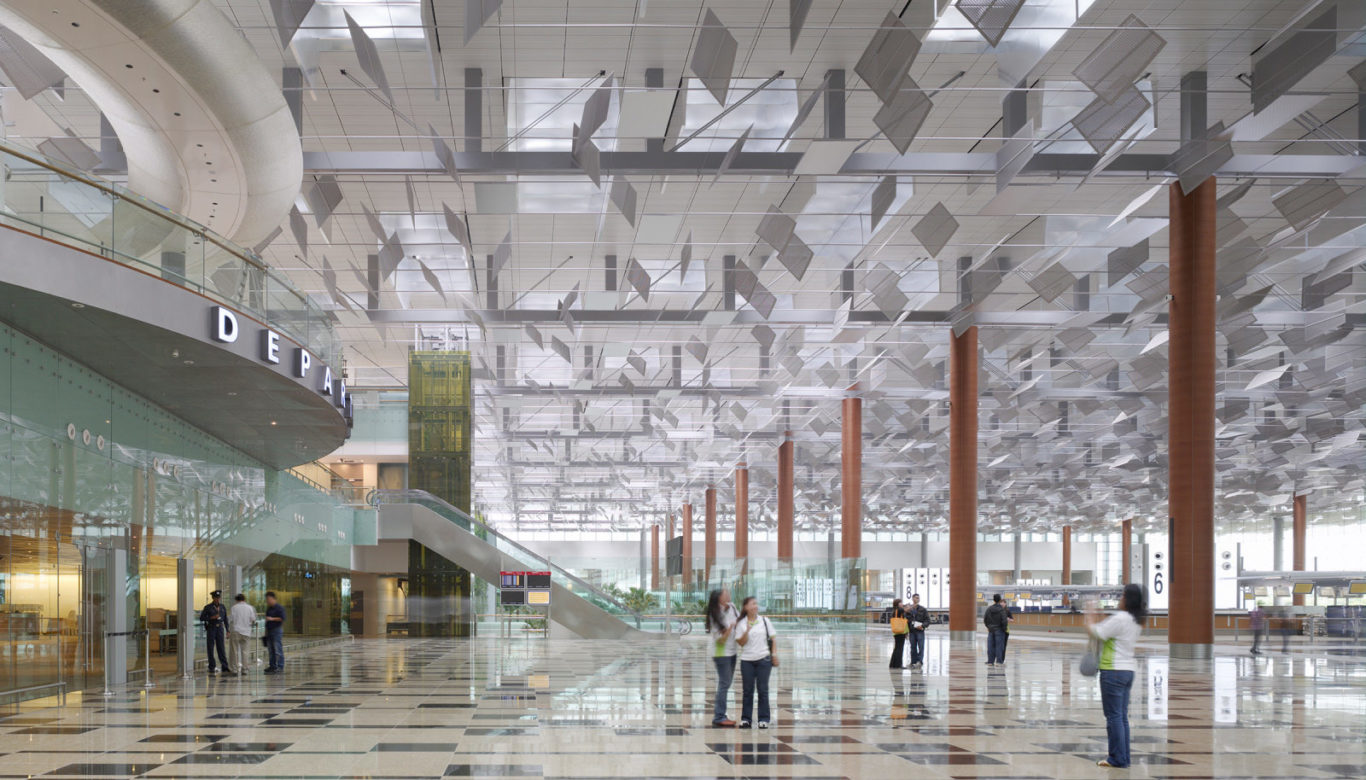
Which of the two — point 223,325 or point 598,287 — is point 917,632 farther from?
point 223,325

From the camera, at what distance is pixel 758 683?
42.4 ft

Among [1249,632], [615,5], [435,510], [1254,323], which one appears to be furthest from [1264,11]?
[1249,632]

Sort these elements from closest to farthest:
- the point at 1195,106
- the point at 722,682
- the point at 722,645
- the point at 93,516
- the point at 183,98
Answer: the point at 722,682 → the point at 722,645 → the point at 183,98 → the point at 93,516 → the point at 1195,106

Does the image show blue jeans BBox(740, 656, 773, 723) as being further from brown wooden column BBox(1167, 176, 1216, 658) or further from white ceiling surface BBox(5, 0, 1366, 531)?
brown wooden column BBox(1167, 176, 1216, 658)

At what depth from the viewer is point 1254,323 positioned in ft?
107

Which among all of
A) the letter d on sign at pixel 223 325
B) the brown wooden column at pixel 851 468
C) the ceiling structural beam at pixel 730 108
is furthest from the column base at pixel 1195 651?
the brown wooden column at pixel 851 468

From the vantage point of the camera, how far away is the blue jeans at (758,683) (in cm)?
1282

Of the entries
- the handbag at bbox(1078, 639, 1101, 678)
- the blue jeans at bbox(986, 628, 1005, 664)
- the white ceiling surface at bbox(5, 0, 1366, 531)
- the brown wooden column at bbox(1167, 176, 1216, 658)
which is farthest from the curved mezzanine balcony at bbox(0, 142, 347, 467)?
the brown wooden column at bbox(1167, 176, 1216, 658)

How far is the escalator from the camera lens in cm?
3750

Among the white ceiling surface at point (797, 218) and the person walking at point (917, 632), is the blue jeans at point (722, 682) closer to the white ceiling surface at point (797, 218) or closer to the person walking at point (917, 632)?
the white ceiling surface at point (797, 218)

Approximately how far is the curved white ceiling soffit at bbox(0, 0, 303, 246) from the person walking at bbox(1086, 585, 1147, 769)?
10945 millimetres

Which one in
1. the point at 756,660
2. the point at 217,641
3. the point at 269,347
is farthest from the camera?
the point at 217,641

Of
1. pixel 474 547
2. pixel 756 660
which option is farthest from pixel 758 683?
pixel 474 547

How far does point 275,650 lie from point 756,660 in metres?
11.7
